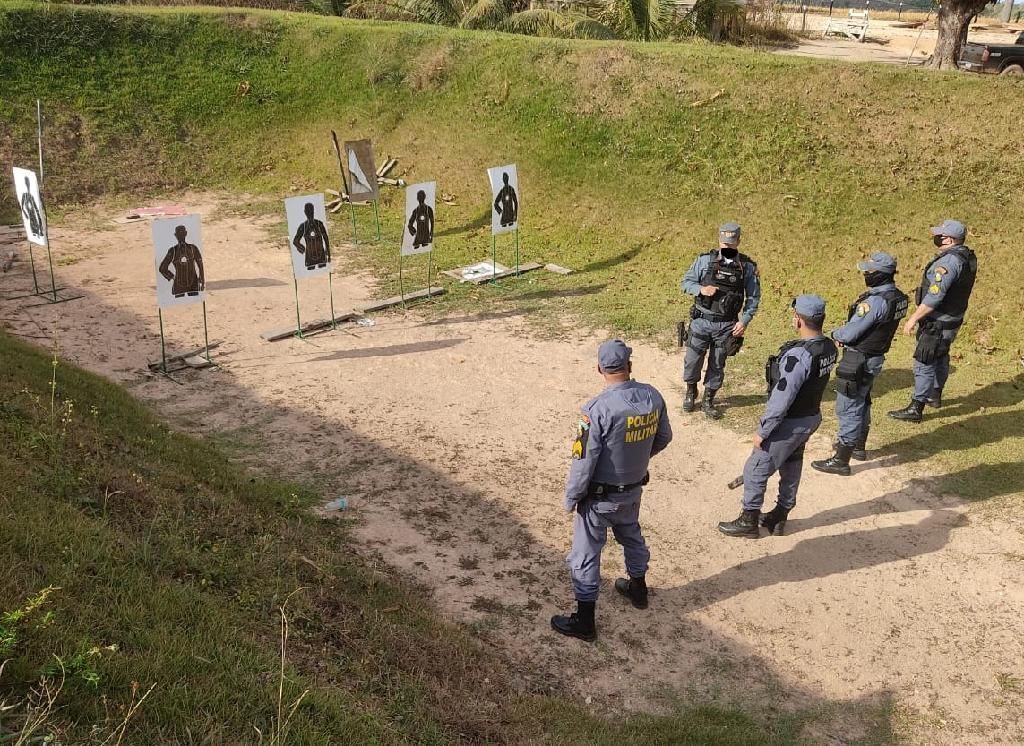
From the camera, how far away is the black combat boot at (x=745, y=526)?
25.7 feet

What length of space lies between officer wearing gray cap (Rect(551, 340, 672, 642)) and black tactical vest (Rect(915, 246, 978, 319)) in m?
5.52

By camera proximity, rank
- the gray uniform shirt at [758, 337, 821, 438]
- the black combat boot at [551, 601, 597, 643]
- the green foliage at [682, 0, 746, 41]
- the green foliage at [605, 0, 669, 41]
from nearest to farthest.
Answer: the black combat boot at [551, 601, 597, 643]
the gray uniform shirt at [758, 337, 821, 438]
the green foliage at [605, 0, 669, 41]
the green foliage at [682, 0, 746, 41]

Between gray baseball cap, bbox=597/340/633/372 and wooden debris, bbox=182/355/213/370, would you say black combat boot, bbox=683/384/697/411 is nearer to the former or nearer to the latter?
gray baseball cap, bbox=597/340/633/372

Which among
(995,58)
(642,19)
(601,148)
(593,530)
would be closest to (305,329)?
(593,530)

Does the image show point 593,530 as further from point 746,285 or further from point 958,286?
point 958,286

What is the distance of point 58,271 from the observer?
1547cm

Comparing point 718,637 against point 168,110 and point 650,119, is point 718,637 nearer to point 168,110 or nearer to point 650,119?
point 650,119

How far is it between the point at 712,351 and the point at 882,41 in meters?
28.0

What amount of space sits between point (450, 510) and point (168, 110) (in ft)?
61.4

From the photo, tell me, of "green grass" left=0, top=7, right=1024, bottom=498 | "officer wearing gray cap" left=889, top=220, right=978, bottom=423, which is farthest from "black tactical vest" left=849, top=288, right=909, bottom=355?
"green grass" left=0, top=7, right=1024, bottom=498

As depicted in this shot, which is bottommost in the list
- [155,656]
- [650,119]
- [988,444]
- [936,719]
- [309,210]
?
[936,719]

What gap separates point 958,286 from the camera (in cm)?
980

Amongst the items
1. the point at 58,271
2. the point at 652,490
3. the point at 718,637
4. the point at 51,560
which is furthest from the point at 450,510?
the point at 58,271

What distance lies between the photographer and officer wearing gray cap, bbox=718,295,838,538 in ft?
23.7
